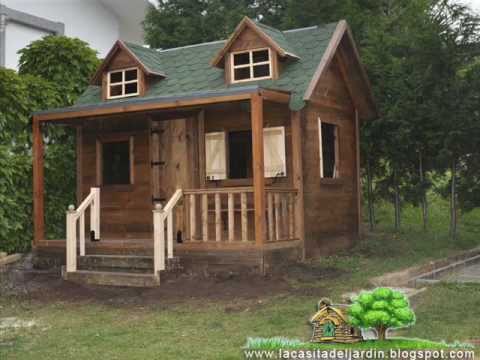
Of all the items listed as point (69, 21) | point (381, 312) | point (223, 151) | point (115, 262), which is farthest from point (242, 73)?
point (69, 21)

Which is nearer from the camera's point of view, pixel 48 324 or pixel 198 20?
pixel 48 324

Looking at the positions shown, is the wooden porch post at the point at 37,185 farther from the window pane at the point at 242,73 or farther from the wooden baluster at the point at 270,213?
the wooden baluster at the point at 270,213

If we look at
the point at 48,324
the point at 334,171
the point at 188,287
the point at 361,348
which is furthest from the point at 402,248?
the point at 361,348

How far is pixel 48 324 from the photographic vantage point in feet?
26.8

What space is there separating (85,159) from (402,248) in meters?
6.75

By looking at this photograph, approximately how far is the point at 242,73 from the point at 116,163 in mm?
3260

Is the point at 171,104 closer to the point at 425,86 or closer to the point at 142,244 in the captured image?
the point at 142,244

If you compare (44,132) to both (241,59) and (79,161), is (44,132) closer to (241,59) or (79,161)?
(79,161)

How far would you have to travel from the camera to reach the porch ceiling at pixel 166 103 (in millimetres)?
10875

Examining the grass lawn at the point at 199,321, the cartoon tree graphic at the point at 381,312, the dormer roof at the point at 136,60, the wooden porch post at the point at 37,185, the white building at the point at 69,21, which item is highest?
the white building at the point at 69,21

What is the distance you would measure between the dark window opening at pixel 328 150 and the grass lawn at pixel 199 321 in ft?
8.10

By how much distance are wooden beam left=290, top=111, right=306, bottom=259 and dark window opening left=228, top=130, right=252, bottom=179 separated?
1012mm

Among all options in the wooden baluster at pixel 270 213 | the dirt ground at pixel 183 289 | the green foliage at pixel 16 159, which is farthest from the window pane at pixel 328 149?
the green foliage at pixel 16 159

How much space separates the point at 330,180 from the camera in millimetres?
13266
